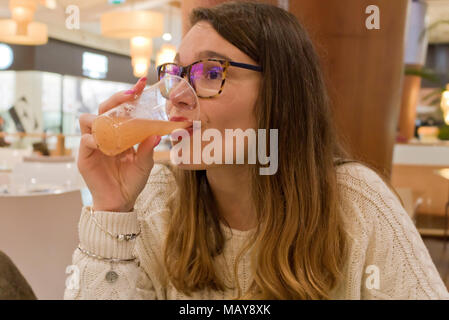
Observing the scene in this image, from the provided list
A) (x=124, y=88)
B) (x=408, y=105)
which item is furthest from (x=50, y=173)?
(x=408, y=105)

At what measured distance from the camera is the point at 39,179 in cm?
347

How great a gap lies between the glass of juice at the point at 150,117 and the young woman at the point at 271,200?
0.05 metres

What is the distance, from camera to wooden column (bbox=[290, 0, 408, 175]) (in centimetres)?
138

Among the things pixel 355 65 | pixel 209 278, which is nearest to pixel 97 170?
pixel 209 278

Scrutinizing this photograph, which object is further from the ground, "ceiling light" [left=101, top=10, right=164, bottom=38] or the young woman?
"ceiling light" [left=101, top=10, right=164, bottom=38]

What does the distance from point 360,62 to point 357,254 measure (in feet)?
2.34

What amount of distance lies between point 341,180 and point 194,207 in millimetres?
370

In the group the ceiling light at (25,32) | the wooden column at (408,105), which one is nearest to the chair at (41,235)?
the ceiling light at (25,32)

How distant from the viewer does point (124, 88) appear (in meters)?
1.27

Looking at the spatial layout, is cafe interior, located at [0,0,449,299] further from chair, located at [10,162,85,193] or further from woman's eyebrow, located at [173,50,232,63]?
woman's eyebrow, located at [173,50,232,63]

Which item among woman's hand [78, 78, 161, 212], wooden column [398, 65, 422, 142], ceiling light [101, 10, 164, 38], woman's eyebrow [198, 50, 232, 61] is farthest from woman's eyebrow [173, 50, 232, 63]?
wooden column [398, 65, 422, 142]

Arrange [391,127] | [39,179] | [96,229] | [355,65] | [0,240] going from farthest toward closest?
[39,179] → [0,240] → [391,127] → [355,65] → [96,229]
